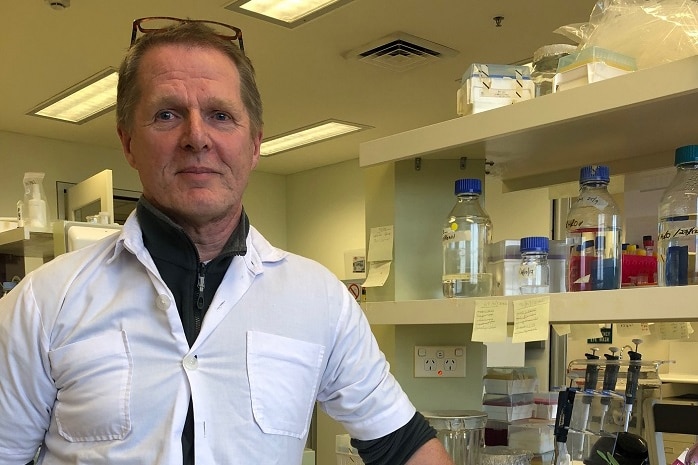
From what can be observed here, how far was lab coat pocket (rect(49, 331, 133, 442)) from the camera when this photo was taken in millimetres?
1036

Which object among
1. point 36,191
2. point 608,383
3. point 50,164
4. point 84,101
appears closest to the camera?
point 608,383

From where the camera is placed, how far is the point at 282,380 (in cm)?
115

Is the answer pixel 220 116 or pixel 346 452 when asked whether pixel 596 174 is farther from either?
pixel 346 452

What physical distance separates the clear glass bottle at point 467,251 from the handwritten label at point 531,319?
0.76 ft

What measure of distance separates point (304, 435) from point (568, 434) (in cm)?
56

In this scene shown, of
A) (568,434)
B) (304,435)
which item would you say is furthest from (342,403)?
(568,434)

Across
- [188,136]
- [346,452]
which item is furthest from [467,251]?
[188,136]

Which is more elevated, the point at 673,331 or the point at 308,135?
the point at 308,135

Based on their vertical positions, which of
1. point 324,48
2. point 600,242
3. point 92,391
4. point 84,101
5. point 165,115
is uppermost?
point 324,48

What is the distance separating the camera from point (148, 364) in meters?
1.07

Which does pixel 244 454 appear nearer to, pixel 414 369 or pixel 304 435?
pixel 304 435

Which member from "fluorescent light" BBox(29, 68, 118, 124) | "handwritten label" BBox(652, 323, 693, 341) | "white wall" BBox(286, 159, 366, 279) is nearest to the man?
"handwritten label" BBox(652, 323, 693, 341)

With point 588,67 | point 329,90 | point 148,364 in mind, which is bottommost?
point 148,364

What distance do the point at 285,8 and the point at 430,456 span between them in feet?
7.42
